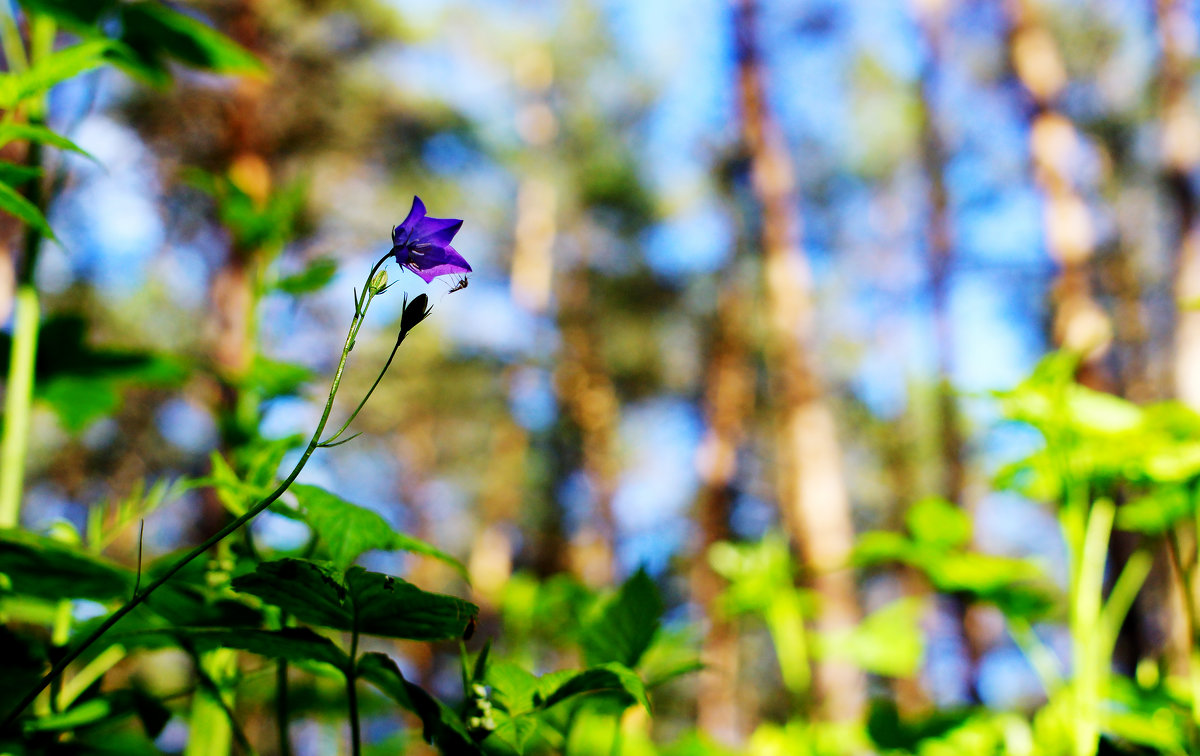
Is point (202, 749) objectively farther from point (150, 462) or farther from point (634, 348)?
point (634, 348)

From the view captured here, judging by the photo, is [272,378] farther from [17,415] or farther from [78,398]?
[78,398]

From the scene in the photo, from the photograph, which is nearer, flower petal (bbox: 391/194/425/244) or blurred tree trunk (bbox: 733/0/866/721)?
flower petal (bbox: 391/194/425/244)

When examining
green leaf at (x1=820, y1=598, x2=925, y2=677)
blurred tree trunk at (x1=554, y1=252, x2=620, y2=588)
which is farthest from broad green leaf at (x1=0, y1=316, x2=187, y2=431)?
blurred tree trunk at (x1=554, y1=252, x2=620, y2=588)

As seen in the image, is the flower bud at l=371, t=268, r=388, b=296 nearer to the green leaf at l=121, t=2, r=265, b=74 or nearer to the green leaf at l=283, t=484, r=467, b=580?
the green leaf at l=283, t=484, r=467, b=580

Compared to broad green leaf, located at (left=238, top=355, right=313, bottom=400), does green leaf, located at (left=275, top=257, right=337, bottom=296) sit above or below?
above

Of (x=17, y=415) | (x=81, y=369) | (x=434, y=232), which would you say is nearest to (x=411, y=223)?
(x=434, y=232)
